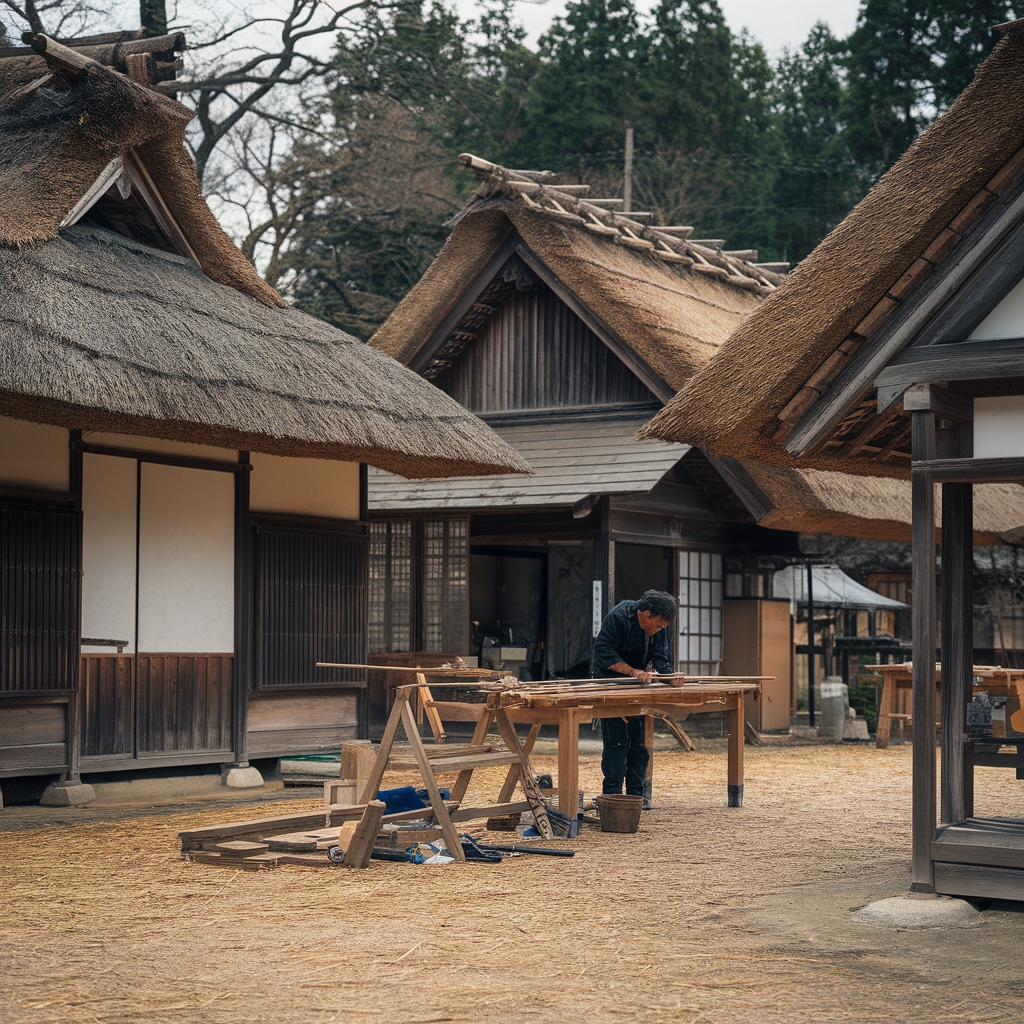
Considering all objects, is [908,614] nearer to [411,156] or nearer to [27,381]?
[411,156]

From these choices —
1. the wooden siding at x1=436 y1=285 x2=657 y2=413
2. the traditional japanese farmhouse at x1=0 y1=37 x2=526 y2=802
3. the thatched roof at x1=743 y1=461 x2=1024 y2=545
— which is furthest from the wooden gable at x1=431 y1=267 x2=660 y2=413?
the traditional japanese farmhouse at x1=0 y1=37 x2=526 y2=802

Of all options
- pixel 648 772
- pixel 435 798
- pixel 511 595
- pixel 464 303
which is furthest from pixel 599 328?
pixel 435 798

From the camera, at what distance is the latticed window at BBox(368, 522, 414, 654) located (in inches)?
565

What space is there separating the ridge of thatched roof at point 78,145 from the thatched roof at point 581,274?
433cm

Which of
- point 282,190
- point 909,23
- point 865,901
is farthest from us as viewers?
point 909,23

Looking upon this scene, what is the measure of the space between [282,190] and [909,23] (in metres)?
13.2

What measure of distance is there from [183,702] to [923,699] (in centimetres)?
579

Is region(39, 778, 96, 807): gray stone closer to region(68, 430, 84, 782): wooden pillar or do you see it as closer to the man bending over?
region(68, 430, 84, 782): wooden pillar

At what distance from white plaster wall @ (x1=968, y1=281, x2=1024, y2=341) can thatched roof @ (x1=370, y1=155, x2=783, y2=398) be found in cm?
773

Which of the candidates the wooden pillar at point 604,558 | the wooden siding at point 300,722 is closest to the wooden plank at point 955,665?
the wooden siding at point 300,722

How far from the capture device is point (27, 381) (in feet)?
24.3

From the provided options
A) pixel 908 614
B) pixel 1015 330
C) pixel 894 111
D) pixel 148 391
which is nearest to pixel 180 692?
pixel 148 391

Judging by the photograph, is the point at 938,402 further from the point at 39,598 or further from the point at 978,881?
the point at 39,598

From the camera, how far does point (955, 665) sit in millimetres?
6180
